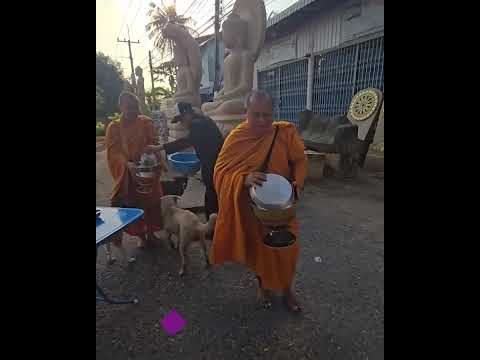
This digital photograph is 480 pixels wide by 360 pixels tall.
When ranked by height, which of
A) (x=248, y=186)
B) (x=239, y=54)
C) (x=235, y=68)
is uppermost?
(x=239, y=54)

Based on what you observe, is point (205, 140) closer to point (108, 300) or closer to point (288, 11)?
point (108, 300)

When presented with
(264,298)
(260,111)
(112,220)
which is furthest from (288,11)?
(264,298)

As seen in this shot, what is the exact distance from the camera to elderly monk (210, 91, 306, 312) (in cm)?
185

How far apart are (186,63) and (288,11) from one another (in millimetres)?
3492

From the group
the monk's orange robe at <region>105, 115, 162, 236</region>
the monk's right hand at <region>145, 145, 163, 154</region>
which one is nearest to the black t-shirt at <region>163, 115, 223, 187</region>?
the monk's right hand at <region>145, 145, 163, 154</region>

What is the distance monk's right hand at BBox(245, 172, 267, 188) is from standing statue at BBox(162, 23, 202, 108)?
21.4 feet

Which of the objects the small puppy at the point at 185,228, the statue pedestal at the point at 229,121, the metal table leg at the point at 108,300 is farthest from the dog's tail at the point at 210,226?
the statue pedestal at the point at 229,121

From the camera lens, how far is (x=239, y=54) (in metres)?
5.68
